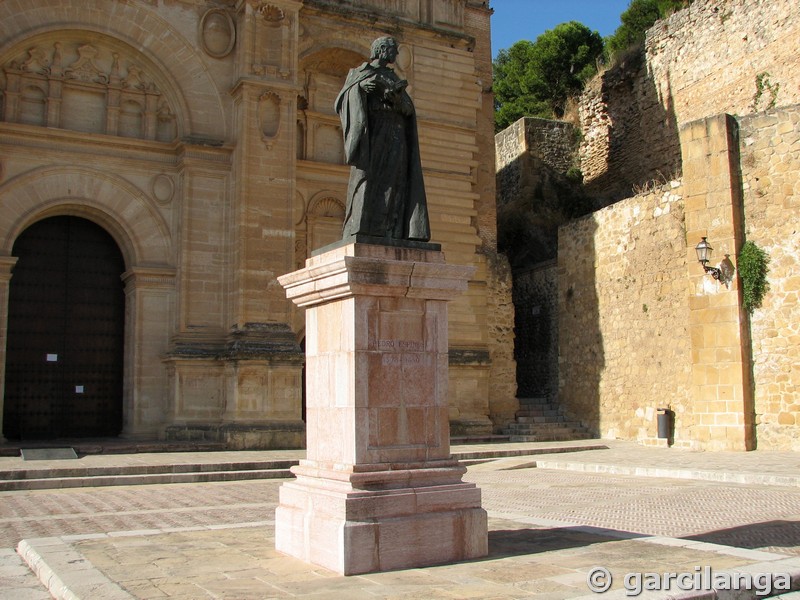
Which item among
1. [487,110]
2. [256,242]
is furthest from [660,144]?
[256,242]

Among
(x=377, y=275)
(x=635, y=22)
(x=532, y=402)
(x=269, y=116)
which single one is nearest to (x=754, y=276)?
(x=532, y=402)

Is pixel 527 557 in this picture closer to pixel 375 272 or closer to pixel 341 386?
pixel 341 386

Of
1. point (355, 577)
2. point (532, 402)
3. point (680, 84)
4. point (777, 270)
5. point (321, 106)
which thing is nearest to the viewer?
point (355, 577)

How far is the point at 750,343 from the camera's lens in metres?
15.8

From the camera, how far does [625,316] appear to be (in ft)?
64.0

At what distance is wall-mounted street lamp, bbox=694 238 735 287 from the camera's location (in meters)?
16.2

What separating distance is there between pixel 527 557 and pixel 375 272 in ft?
7.82

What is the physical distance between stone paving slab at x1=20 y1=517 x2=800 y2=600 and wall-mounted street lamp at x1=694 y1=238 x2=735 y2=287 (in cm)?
1014

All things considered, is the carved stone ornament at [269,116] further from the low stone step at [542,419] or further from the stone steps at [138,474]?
the low stone step at [542,419]

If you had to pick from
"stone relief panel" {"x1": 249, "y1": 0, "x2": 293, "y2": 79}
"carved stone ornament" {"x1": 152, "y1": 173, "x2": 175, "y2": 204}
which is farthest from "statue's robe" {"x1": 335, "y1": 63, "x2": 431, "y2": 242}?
"carved stone ornament" {"x1": 152, "y1": 173, "x2": 175, "y2": 204}

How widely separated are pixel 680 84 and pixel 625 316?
10372 mm

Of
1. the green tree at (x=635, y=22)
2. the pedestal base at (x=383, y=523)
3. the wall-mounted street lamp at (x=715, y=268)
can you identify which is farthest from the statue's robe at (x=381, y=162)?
the green tree at (x=635, y=22)

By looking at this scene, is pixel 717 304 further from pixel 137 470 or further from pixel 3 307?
pixel 3 307

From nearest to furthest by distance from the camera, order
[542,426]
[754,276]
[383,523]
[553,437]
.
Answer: [383,523] < [754,276] < [553,437] < [542,426]
